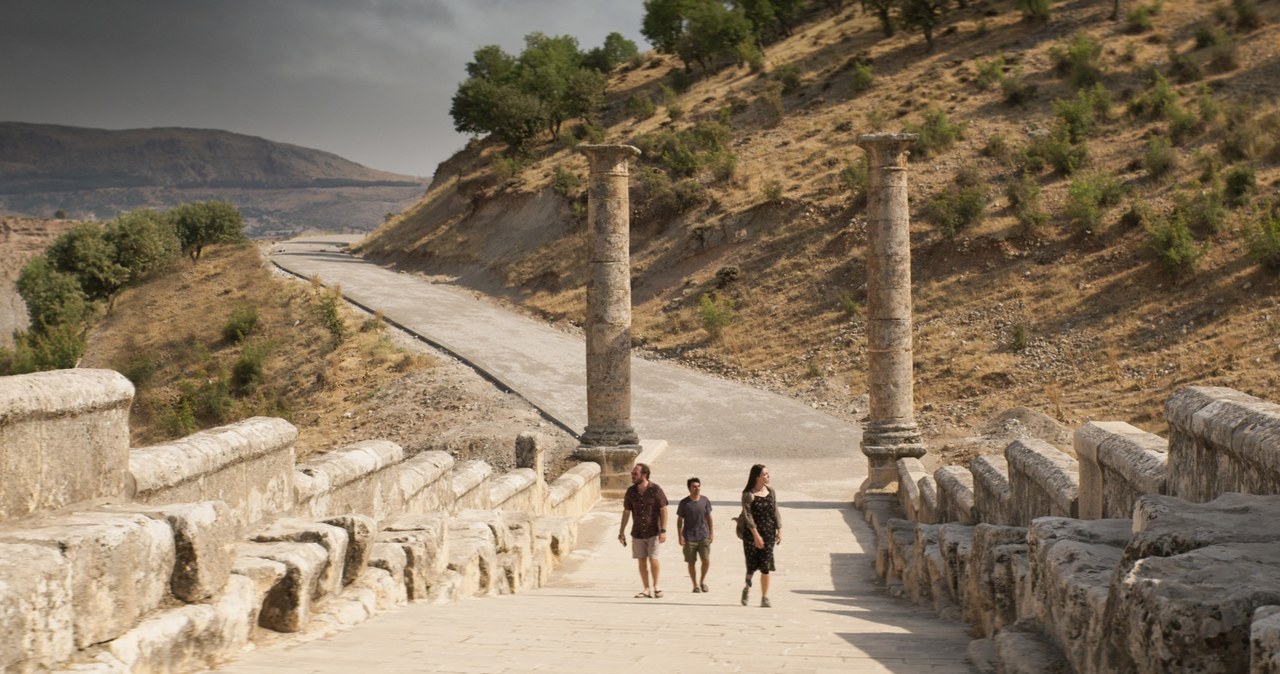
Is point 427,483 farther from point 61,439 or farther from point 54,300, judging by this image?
point 54,300

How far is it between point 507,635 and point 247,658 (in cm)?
143

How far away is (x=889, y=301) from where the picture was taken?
60.9ft

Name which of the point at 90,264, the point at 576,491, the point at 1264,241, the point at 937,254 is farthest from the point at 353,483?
the point at 90,264

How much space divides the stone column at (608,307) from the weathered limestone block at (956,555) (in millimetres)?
9638

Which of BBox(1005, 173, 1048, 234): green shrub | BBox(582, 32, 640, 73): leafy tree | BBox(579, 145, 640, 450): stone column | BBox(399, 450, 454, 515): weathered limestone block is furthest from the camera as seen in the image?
BBox(582, 32, 640, 73): leafy tree

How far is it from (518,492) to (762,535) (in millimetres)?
4311

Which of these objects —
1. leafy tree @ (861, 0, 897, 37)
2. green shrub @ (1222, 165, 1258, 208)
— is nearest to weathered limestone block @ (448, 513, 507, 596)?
green shrub @ (1222, 165, 1258, 208)

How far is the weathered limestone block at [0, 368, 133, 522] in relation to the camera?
17.4 feet

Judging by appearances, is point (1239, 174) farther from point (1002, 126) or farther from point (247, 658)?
point (247, 658)

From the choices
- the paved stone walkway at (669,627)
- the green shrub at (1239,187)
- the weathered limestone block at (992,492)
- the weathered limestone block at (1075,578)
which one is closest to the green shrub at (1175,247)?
the green shrub at (1239,187)

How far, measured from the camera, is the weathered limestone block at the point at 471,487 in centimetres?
1197

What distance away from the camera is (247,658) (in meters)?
5.73

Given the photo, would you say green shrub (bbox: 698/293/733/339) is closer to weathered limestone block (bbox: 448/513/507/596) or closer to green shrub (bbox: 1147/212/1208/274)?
green shrub (bbox: 1147/212/1208/274)

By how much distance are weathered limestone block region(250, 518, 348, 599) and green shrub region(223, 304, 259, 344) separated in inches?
1292
